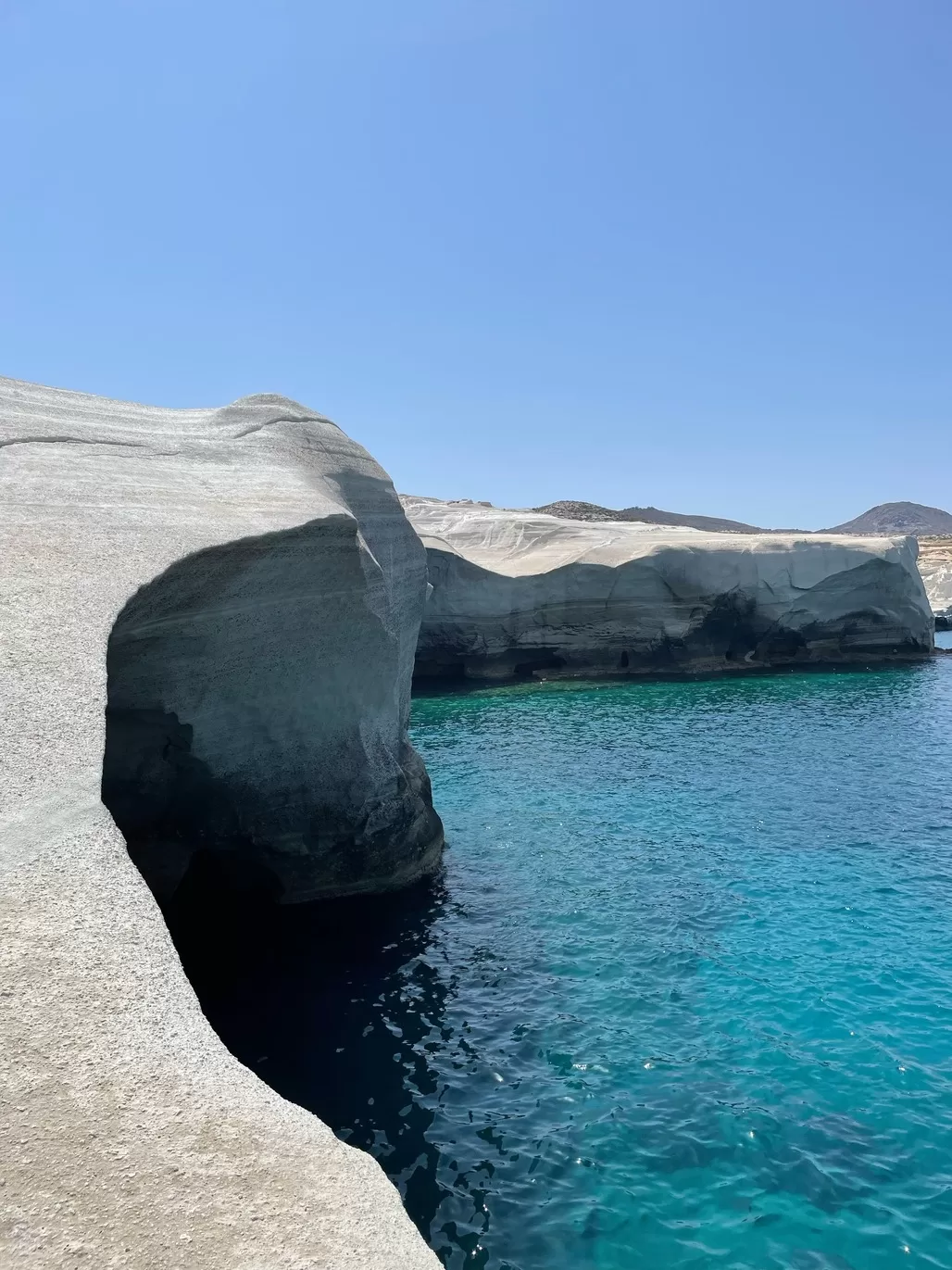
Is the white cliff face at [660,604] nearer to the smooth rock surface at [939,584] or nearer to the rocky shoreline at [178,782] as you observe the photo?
the smooth rock surface at [939,584]

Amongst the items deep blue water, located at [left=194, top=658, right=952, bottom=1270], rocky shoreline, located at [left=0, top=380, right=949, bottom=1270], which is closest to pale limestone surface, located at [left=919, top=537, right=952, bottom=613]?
deep blue water, located at [left=194, top=658, right=952, bottom=1270]

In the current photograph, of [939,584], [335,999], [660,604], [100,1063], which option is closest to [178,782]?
[335,999]

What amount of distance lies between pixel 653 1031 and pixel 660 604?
96.3 ft

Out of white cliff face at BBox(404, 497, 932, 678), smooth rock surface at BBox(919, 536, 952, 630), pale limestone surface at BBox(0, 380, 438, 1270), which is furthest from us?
smooth rock surface at BBox(919, 536, 952, 630)

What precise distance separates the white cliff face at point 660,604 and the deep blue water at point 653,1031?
1915 centimetres

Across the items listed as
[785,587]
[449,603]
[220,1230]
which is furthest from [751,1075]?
[785,587]

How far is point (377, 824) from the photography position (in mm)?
13805

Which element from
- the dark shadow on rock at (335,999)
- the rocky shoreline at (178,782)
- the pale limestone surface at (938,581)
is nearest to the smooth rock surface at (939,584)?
the pale limestone surface at (938,581)

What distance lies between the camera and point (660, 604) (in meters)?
38.5

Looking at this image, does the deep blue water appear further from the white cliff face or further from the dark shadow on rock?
the white cliff face

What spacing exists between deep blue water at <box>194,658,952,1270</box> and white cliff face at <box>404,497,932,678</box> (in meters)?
19.1

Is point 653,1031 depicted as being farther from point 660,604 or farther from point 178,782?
point 660,604

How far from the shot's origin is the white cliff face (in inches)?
1501

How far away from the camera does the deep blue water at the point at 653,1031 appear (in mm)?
7574
